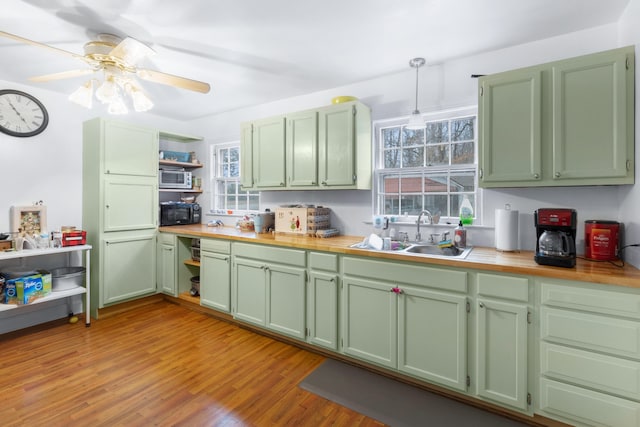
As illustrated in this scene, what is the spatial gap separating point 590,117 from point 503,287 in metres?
1.16

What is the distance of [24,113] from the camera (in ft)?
10.4

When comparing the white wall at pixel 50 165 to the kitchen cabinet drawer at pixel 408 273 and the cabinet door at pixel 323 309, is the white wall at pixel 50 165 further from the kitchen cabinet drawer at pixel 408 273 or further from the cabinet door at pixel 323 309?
the kitchen cabinet drawer at pixel 408 273

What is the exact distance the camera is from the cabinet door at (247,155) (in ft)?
11.3

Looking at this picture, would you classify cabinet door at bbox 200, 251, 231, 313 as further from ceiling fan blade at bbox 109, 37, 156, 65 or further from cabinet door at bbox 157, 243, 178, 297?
ceiling fan blade at bbox 109, 37, 156, 65

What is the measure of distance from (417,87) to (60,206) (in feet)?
13.0

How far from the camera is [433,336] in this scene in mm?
2074

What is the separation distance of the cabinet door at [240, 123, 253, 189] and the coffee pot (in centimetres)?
267

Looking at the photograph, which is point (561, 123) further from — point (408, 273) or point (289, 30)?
point (289, 30)

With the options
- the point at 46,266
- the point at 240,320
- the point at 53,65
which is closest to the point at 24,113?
the point at 53,65

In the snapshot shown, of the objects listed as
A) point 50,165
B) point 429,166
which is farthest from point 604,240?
point 50,165

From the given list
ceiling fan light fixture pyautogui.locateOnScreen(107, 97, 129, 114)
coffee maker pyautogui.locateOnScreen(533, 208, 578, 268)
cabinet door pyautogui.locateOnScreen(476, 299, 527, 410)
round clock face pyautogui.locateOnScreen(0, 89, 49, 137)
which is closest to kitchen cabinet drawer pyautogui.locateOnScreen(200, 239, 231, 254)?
ceiling fan light fixture pyautogui.locateOnScreen(107, 97, 129, 114)

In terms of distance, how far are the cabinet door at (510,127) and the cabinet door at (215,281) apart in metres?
2.50

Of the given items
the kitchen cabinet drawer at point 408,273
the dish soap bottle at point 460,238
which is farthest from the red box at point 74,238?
the dish soap bottle at point 460,238

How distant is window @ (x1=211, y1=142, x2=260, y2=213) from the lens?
13.7ft
